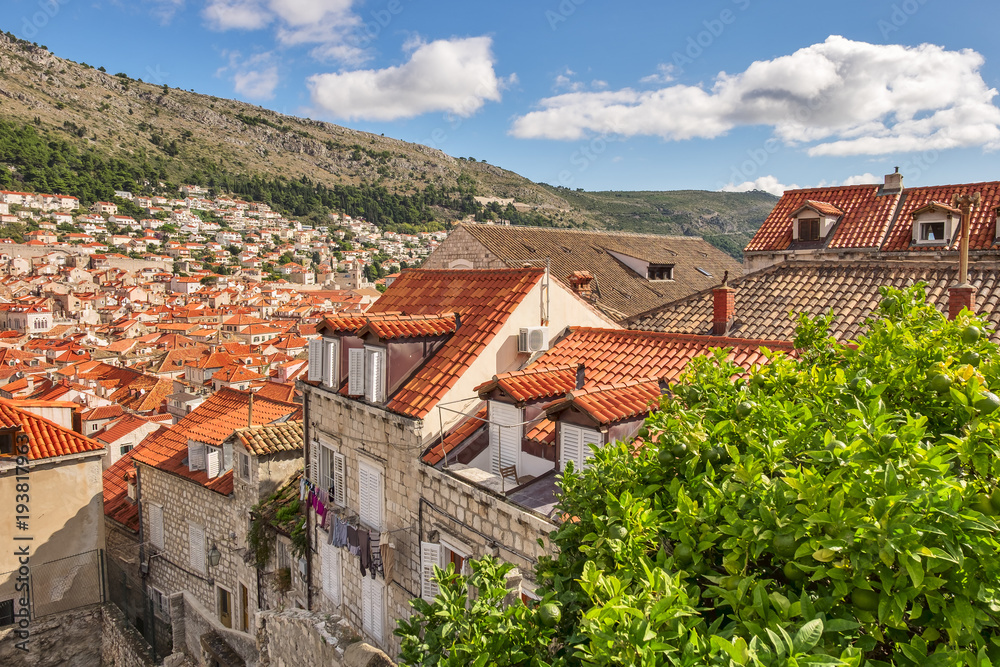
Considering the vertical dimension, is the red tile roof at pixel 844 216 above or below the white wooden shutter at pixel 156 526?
above

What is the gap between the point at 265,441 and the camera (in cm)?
1425

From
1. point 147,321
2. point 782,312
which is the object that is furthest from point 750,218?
point 782,312

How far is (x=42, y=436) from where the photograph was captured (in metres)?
16.1

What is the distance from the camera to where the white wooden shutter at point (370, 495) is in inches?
396

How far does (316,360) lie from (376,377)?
2.28m

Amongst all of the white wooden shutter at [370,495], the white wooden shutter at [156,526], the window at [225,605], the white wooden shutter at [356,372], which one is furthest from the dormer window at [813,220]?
the white wooden shutter at [156,526]

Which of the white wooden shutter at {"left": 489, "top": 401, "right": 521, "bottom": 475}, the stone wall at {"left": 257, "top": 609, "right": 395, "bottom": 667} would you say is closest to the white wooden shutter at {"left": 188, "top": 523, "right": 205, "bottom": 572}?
the stone wall at {"left": 257, "top": 609, "right": 395, "bottom": 667}

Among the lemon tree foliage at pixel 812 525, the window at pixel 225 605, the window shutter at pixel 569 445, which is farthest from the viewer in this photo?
the window at pixel 225 605

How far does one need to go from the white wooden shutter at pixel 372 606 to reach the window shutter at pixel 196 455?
7.95 metres

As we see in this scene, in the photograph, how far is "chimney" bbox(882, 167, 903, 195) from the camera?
19.7 metres

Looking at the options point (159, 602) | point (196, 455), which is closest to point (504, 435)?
point (196, 455)

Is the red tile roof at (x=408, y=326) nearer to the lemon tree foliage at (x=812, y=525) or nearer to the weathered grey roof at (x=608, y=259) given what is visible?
the lemon tree foliage at (x=812, y=525)

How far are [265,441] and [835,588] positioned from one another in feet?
44.9

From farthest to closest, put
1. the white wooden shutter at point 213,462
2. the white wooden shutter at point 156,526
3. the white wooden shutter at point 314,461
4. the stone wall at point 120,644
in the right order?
1. the white wooden shutter at point 156,526
2. the white wooden shutter at point 213,462
3. the stone wall at point 120,644
4. the white wooden shutter at point 314,461
